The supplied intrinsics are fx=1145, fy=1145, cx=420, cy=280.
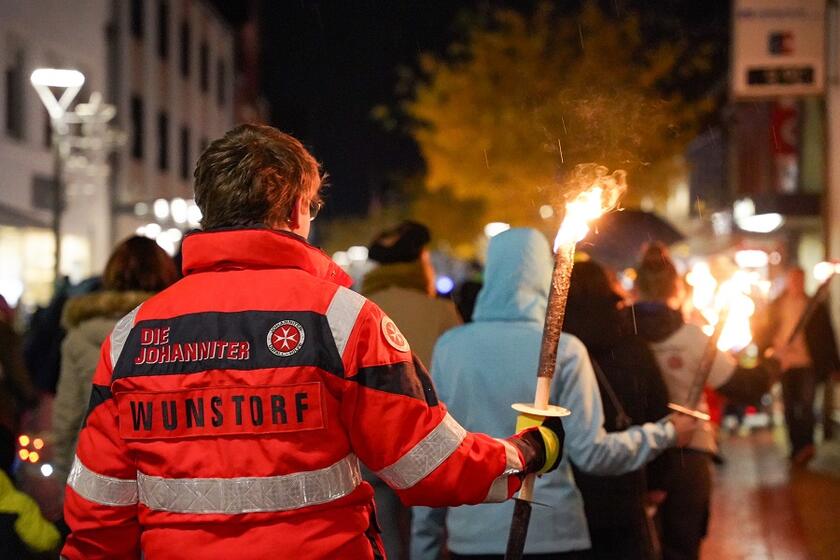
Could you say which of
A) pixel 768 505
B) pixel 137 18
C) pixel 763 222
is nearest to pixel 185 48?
pixel 137 18

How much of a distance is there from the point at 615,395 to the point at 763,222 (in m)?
20.4

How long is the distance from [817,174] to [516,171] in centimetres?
769

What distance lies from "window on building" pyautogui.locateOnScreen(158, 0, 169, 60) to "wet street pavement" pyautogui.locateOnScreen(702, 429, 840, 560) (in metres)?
29.1

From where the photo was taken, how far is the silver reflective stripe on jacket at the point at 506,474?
8.74 feet

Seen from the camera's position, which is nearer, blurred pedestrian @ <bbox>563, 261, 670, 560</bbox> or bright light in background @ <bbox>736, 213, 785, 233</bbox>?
blurred pedestrian @ <bbox>563, 261, 670, 560</bbox>

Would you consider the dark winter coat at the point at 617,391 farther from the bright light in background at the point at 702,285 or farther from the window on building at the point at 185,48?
the window on building at the point at 185,48

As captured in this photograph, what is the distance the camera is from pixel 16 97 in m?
25.8

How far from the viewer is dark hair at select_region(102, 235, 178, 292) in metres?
5.47

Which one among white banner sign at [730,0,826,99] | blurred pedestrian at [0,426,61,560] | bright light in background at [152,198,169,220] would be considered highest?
white banner sign at [730,0,826,99]

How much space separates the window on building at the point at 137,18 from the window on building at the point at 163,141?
11.8 feet

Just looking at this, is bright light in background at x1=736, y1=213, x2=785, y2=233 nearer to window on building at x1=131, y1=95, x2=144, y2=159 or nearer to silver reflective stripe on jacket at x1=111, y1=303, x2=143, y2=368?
window on building at x1=131, y1=95, x2=144, y2=159

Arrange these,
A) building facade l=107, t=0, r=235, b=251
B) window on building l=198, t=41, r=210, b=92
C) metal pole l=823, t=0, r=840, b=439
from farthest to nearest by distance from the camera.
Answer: window on building l=198, t=41, r=210, b=92 → building facade l=107, t=0, r=235, b=251 → metal pole l=823, t=0, r=840, b=439

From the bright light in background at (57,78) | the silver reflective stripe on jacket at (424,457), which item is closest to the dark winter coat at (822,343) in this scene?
the silver reflective stripe on jacket at (424,457)

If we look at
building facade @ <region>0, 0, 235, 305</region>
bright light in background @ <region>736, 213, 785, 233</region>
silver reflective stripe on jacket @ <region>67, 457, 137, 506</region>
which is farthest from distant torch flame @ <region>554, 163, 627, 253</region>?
bright light in background @ <region>736, 213, 785, 233</region>
